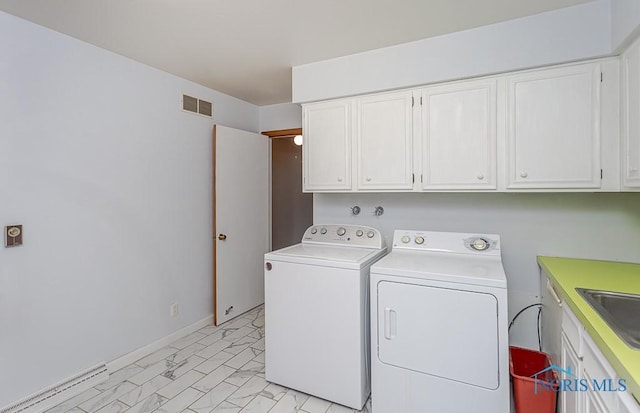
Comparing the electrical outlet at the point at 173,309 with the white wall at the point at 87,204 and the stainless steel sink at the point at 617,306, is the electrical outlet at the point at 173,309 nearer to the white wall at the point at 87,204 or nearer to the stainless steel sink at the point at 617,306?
the white wall at the point at 87,204

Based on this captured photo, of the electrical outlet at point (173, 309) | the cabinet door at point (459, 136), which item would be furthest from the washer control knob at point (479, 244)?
the electrical outlet at point (173, 309)

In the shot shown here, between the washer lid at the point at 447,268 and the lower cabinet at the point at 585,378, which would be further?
the washer lid at the point at 447,268

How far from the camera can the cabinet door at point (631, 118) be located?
1491 mm

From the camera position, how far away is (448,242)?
2193mm

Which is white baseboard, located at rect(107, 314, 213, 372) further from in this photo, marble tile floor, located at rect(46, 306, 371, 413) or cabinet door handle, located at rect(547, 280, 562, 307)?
cabinet door handle, located at rect(547, 280, 562, 307)

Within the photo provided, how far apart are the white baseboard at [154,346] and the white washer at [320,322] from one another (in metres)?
1.09

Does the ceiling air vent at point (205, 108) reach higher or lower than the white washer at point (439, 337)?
higher

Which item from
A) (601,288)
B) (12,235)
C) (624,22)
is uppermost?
(624,22)

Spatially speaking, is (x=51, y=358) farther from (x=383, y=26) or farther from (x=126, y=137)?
(x=383, y=26)

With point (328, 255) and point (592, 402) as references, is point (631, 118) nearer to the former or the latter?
point (592, 402)

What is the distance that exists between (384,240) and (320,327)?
0.95 metres

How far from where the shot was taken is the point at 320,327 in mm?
1986

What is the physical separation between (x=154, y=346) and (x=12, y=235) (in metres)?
1.36

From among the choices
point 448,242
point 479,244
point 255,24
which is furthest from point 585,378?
point 255,24
